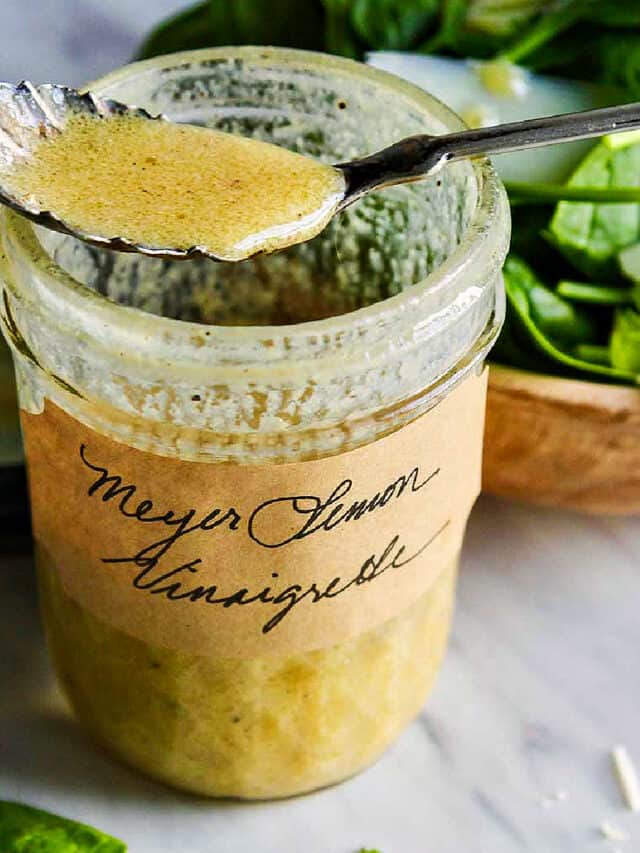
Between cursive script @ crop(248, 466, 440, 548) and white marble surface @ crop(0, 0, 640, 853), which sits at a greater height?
cursive script @ crop(248, 466, 440, 548)

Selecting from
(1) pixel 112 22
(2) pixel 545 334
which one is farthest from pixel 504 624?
(1) pixel 112 22

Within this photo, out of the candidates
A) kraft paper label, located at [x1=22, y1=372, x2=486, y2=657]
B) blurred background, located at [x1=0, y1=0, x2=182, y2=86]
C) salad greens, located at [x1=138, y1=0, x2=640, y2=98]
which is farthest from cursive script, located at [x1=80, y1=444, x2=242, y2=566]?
blurred background, located at [x1=0, y1=0, x2=182, y2=86]

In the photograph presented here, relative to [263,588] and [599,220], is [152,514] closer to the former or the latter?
[263,588]

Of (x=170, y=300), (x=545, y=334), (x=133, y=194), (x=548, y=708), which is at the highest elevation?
(x=133, y=194)

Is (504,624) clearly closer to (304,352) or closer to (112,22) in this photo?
(304,352)

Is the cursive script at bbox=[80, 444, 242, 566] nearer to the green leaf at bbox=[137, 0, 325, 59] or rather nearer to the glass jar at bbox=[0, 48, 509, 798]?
the glass jar at bbox=[0, 48, 509, 798]

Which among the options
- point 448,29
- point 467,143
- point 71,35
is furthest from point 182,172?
point 71,35
